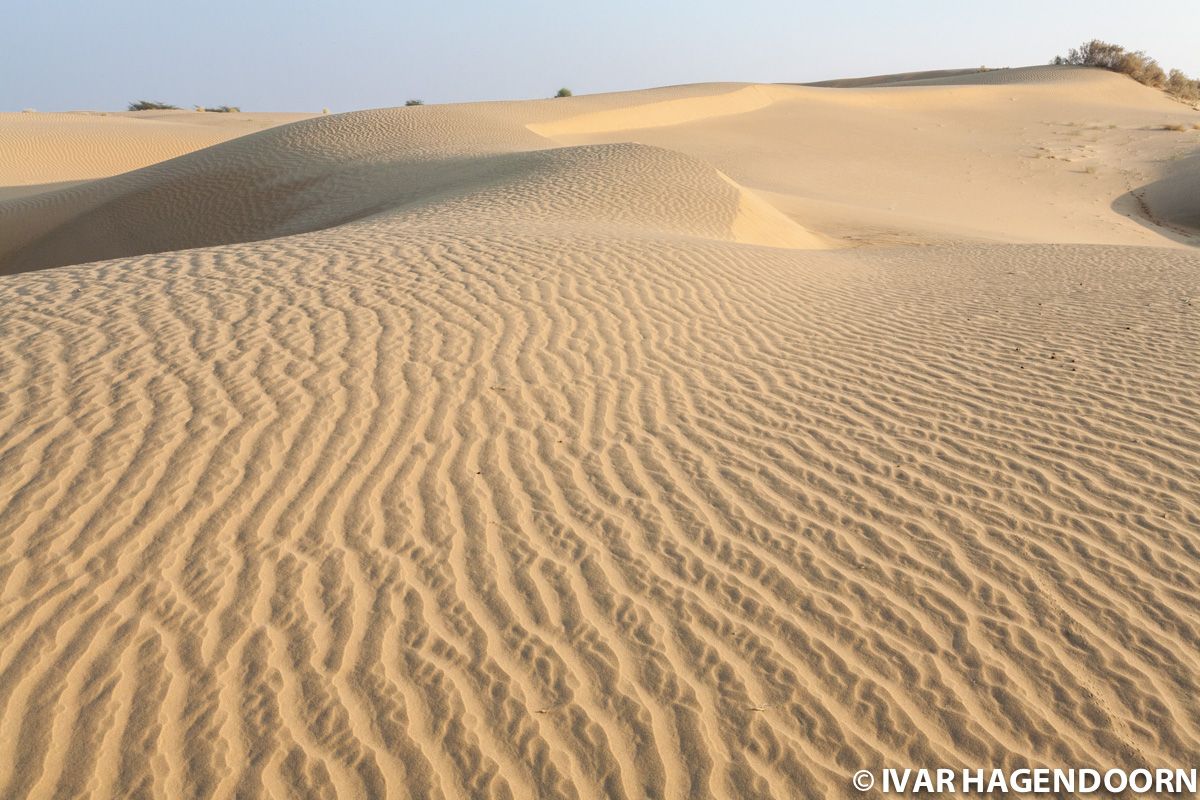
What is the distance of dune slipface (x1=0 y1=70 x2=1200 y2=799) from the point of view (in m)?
3.06

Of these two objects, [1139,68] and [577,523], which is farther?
[1139,68]

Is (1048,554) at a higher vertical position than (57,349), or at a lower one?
lower

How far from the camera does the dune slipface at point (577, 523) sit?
3064 mm

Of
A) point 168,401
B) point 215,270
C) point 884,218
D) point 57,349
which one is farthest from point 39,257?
point 884,218

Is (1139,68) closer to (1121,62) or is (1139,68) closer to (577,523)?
(1121,62)

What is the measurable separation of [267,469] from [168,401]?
100 cm

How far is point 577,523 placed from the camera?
428 centimetres

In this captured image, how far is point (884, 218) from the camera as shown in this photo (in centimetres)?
1677

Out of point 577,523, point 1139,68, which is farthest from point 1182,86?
point 577,523

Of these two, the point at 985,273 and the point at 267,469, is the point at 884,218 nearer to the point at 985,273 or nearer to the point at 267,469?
the point at 985,273

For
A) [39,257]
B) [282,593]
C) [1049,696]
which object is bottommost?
[39,257]

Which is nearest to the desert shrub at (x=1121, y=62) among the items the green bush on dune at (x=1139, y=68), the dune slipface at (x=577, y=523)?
the green bush on dune at (x=1139, y=68)

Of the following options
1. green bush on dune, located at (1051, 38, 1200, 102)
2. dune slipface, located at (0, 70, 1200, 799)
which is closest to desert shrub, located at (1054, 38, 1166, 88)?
green bush on dune, located at (1051, 38, 1200, 102)

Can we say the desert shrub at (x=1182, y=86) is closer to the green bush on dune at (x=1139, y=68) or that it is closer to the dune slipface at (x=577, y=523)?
the green bush on dune at (x=1139, y=68)
